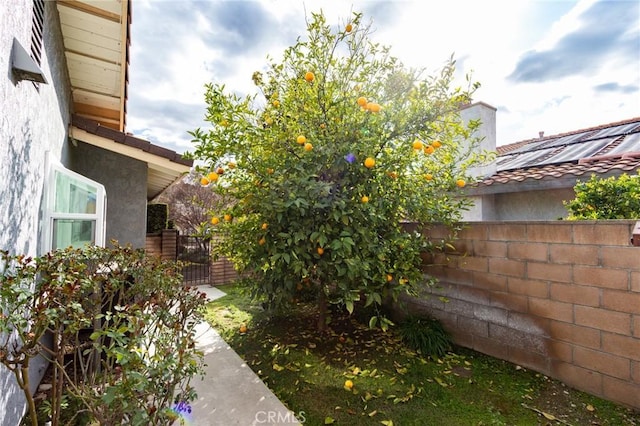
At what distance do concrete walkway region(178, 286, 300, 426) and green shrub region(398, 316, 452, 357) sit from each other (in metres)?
2.19

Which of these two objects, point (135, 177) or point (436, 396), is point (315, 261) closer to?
point (436, 396)

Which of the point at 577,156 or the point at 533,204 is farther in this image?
the point at 577,156

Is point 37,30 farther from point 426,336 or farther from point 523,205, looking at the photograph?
point 523,205

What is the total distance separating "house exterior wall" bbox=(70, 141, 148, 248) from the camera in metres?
6.59

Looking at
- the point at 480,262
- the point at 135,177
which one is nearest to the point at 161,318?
the point at 480,262

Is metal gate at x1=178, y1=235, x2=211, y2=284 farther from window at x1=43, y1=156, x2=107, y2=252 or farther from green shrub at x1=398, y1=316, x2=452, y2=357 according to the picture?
green shrub at x1=398, y1=316, x2=452, y2=357

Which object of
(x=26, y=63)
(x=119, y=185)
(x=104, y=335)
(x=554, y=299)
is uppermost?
(x=26, y=63)

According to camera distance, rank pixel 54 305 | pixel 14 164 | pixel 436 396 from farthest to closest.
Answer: pixel 436 396
pixel 14 164
pixel 54 305

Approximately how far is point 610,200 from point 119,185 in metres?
8.50

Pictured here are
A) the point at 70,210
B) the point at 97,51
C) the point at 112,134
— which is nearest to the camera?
the point at 70,210

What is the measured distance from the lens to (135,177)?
22.6 feet

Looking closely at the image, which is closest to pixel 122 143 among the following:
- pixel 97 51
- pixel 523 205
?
pixel 97 51

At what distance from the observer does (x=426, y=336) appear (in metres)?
4.64

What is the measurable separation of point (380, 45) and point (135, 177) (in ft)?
18.9
